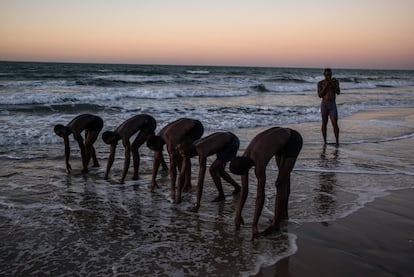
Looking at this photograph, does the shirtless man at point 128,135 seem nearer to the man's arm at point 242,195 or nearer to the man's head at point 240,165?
the man's arm at point 242,195

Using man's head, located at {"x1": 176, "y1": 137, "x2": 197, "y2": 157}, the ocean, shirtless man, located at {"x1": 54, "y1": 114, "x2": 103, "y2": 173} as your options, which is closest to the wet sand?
the ocean

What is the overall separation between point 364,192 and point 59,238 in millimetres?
4684

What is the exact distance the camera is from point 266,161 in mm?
4609

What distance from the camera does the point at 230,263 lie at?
165 inches

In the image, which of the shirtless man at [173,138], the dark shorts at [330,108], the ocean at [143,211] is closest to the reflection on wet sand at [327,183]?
the ocean at [143,211]

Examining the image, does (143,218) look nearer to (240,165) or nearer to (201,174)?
(201,174)

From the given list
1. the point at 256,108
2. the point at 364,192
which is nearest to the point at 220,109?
the point at 256,108

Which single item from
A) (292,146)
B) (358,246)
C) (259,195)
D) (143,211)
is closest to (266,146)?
(292,146)

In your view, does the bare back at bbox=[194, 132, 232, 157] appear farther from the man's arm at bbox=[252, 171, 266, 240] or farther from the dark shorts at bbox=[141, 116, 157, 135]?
the dark shorts at bbox=[141, 116, 157, 135]

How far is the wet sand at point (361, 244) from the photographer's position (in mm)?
4051

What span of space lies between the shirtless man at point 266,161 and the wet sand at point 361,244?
0.49 meters

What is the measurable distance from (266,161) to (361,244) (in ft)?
4.60

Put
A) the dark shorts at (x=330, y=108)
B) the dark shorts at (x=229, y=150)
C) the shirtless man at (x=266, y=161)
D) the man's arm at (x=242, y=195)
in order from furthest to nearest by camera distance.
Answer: the dark shorts at (x=330, y=108)
the dark shorts at (x=229, y=150)
the man's arm at (x=242, y=195)
the shirtless man at (x=266, y=161)

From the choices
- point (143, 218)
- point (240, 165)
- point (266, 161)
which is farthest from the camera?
point (143, 218)
